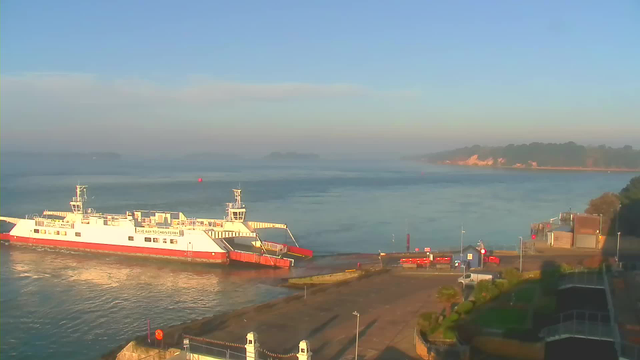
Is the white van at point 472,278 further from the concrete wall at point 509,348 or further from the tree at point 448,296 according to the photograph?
the concrete wall at point 509,348

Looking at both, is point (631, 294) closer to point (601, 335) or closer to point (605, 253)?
point (601, 335)

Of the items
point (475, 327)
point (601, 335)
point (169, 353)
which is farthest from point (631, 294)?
point (169, 353)

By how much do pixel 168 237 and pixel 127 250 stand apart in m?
3.11

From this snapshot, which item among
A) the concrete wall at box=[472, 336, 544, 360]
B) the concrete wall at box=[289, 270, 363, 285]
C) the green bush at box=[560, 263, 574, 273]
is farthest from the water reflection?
the green bush at box=[560, 263, 574, 273]

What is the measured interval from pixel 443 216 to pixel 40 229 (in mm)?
34297

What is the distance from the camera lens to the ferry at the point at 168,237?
1167 inches

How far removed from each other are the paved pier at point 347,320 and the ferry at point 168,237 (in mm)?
9517

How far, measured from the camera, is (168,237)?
3075 centimetres

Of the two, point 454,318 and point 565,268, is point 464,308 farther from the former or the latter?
point 565,268

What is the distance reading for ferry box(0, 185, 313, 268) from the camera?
29.6m

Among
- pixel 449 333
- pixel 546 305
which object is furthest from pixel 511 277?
pixel 449 333

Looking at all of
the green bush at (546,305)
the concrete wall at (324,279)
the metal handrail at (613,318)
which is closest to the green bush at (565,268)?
the metal handrail at (613,318)

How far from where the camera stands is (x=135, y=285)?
2527 cm

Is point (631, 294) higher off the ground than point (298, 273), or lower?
higher
